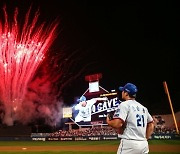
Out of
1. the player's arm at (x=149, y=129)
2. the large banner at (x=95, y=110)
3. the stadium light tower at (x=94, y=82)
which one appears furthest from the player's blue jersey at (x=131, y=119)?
the stadium light tower at (x=94, y=82)

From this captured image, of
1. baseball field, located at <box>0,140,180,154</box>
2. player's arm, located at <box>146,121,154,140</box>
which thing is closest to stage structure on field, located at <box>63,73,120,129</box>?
baseball field, located at <box>0,140,180,154</box>

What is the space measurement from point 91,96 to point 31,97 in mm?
12748

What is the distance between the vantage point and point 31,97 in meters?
54.5

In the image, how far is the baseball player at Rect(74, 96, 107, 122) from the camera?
45188 millimetres

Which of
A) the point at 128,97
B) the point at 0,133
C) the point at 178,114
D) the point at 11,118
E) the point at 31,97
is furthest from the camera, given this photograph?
the point at 31,97

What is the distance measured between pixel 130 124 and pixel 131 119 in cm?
8

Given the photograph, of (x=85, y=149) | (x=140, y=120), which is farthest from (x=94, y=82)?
(x=140, y=120)

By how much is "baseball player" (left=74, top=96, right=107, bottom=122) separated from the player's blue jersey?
38.9 meters

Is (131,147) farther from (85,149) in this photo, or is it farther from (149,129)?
(85,149)

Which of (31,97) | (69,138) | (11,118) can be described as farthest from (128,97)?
(31,97)

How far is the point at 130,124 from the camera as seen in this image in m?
A: 5.34

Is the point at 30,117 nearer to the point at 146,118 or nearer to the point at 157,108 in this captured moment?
the point at 157,108

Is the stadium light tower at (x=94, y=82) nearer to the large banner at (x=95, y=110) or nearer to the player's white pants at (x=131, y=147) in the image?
the large banner at (x=95, y=110)

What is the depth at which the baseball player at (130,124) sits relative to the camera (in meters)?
5.24
